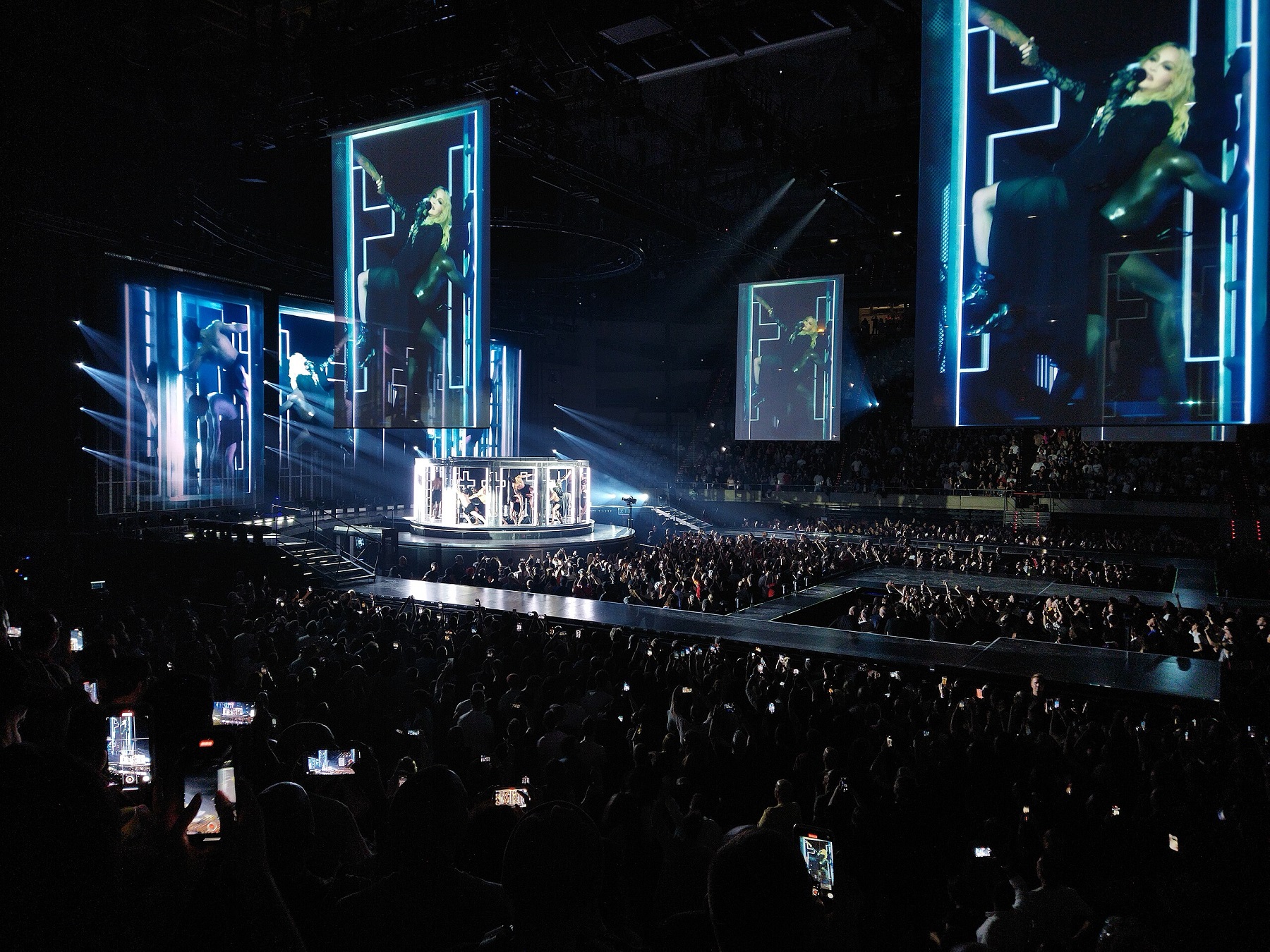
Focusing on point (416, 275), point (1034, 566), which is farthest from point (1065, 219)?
point (1034, 566)

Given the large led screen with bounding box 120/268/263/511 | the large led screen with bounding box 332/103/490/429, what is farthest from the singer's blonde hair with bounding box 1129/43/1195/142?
the large led screen with bounding box 120/268/263/511

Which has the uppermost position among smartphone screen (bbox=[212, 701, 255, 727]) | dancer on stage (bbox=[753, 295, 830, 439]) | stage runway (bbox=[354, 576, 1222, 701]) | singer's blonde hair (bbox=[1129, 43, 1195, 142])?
singer's blonde hair (bbox=[1129, 43, 1195, 142])

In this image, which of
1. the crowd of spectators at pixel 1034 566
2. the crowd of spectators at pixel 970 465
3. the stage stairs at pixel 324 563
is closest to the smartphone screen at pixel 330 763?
the stage stairs at pixel 324 563

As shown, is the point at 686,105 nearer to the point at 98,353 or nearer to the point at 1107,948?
the point at 98,353

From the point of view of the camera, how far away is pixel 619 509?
1054 inches

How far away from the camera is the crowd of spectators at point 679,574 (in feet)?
39.1

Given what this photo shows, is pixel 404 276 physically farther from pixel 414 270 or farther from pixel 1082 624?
pixel 1082 624

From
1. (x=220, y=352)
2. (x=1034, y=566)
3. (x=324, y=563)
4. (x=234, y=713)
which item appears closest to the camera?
(x=234, y=713)

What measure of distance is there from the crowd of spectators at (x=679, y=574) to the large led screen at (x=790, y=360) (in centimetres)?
269

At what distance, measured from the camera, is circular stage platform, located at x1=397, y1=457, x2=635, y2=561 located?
18.9 metres

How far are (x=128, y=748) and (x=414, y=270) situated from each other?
8.70 meters

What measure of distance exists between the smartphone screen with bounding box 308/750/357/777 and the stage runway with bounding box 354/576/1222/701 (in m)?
5.81

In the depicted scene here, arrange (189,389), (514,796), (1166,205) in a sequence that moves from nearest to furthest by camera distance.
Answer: (514,796) → (1166,205) → (189,389)

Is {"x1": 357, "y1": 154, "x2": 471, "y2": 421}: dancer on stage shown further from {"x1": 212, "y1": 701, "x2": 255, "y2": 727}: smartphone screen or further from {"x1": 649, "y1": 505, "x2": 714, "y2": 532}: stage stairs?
{"x1": 649, "y1": 505, "x2": 714, "y2": 532}: stage stairs
